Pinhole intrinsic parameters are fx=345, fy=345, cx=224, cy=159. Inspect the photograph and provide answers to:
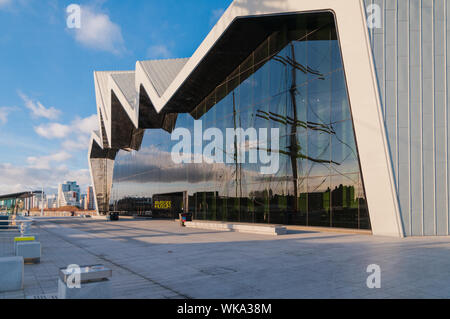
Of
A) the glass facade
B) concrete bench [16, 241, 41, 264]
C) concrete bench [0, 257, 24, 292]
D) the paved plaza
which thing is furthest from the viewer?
the glass facade

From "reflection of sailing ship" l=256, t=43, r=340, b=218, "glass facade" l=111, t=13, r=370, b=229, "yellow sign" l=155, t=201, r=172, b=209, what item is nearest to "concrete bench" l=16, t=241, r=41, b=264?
"glass facade" l=111, t=13, r=370, b=229

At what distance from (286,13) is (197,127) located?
1340cm

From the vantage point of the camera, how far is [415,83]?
1274 centimetres

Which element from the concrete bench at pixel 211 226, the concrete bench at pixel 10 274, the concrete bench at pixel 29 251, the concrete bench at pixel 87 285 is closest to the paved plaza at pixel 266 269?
the concrete bench at pixel 10 274

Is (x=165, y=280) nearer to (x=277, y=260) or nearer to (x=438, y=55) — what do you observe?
(x=277, y=260)

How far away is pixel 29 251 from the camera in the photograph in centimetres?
888

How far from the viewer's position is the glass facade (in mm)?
15000

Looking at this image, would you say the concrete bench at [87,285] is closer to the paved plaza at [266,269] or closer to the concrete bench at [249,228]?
the paved plaza at [266,269]

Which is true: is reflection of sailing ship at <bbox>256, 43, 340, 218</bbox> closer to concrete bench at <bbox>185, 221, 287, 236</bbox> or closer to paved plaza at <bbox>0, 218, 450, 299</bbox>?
concrete bench at <bbox>185, 221, 287, 236</bbox>

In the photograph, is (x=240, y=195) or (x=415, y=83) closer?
(x=415, y=83)

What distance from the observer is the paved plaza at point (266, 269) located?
18.3ft

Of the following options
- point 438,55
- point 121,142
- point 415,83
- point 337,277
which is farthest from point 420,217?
point 121,142

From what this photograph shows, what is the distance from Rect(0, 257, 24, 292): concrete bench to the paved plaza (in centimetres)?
16

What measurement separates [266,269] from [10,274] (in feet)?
15.8
